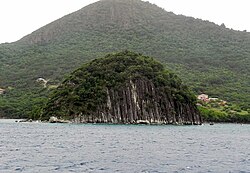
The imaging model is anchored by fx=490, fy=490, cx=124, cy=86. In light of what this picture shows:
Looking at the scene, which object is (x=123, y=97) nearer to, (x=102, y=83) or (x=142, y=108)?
(x=142, y=108)

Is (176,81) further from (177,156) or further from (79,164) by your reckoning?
(79,164)

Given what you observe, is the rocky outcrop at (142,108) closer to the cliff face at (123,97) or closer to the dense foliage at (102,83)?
the cliff face at (123,97)

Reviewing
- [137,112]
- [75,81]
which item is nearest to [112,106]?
[137,112]

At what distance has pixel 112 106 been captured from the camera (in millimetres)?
163625

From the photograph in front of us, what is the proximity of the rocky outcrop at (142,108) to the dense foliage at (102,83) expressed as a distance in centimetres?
176

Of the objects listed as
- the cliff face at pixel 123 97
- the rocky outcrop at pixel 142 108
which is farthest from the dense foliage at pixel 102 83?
the rocky outcrop at pixel 142 108

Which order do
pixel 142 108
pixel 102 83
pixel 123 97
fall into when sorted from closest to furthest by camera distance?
pixel 142 108, pixel 123 97, pixel 102 83

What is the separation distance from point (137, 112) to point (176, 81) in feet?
77.1

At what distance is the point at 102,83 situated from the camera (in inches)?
6757

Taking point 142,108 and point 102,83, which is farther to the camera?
point 102,83

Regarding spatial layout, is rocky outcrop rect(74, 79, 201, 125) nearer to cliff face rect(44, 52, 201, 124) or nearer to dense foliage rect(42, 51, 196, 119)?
cliff face rect(44, 52, 201, 124)

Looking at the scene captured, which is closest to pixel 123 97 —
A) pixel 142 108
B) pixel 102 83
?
pixel 142 108

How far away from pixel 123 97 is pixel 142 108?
7.44 m

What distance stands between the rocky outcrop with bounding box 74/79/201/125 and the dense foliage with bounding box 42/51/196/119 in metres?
1.76
